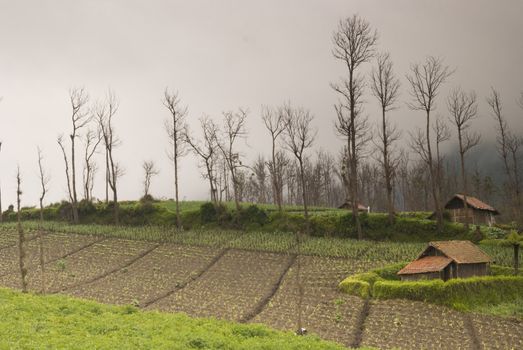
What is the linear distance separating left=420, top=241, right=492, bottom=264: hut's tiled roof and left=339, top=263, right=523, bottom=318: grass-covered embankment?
1.62 metres

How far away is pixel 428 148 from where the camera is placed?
50.4 metres

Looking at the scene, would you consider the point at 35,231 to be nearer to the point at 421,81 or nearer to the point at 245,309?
the point at 245,309

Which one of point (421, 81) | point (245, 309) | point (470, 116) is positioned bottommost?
point (245, 309)

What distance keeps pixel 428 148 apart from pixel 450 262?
65.4 feet

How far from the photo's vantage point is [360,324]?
86.4 feet

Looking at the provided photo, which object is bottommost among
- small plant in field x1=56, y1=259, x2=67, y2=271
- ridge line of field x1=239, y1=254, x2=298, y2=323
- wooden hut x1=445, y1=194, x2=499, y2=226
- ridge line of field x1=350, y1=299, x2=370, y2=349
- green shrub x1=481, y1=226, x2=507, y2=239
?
ridge line of field x1=350, y1=299, x2=370, y2=349

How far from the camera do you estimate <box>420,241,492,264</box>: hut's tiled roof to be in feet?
109

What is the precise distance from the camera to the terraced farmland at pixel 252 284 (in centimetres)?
2524

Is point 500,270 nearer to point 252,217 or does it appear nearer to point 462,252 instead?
point 462,252

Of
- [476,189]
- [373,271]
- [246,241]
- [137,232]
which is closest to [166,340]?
[373,271]

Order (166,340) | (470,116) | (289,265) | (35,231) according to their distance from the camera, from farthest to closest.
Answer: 1. (35,231)
2. (470,116)
3. (289,265)
4. (166,340)

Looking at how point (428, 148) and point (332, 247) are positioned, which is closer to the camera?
point (332, 247)

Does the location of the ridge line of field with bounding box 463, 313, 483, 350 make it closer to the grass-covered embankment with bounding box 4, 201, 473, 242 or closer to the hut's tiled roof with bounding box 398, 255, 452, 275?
the hut's tiled roof with bounding box 398, 255, 452, 275

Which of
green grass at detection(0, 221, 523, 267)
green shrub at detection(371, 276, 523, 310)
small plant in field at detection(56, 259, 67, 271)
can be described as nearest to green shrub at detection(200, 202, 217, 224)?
green grass at detection(0, 221, 523, 267)
